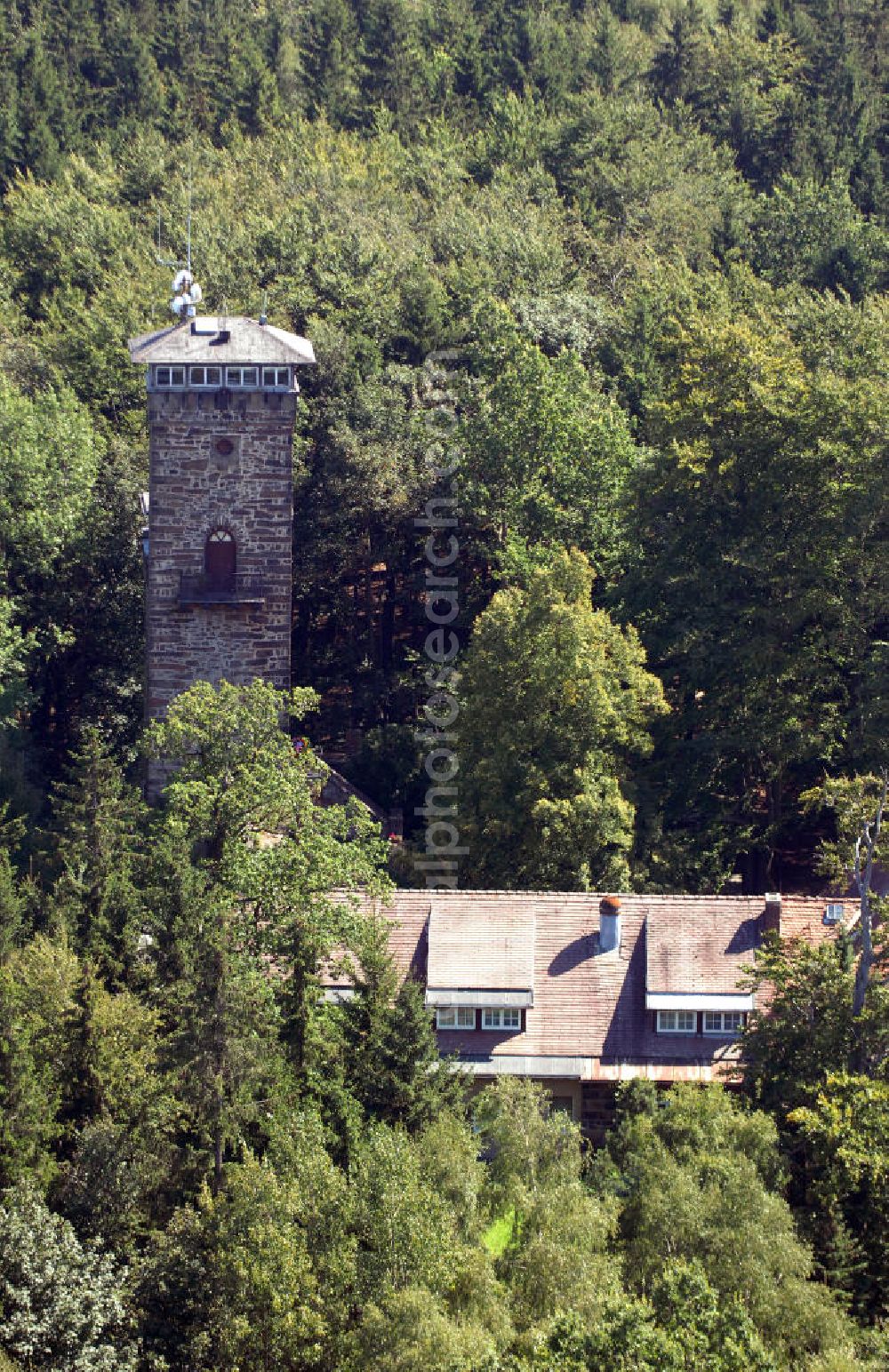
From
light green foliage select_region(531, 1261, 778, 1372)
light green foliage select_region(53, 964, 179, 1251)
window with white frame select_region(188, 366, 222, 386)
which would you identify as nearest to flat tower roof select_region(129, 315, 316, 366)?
window with white frame select_region(188, 366, 222, 386)

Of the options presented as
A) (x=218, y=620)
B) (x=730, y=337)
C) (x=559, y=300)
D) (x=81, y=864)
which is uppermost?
(x=559, y=300)

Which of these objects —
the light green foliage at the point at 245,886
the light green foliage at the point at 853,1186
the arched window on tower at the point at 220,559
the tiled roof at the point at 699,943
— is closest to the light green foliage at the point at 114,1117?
the light green foliage at the point at 245,886

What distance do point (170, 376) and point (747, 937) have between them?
18.0m

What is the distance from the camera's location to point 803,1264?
28062 mm

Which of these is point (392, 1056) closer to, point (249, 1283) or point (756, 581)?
point (249, 1283)

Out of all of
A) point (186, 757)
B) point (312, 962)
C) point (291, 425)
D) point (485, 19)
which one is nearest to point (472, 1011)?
point (312, 962)

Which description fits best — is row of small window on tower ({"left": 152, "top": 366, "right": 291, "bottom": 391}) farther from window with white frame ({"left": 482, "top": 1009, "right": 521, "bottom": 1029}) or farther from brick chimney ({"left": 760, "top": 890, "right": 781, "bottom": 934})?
brick chimney ({"left": 760, "top": 890, "right": 781, "bottom": 934})

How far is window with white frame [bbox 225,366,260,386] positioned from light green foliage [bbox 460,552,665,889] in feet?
24.8

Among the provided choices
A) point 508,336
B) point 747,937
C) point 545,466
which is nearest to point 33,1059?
point 747,937

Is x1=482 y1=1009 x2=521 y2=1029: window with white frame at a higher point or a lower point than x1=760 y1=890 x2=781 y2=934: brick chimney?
lower

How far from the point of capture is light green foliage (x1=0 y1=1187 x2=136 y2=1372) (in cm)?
2897

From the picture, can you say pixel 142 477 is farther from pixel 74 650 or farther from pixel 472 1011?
pixel 472 1011

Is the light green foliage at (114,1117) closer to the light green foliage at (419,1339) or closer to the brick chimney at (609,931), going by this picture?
the light green foliage at (419,1339)

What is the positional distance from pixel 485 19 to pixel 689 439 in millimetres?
46620
